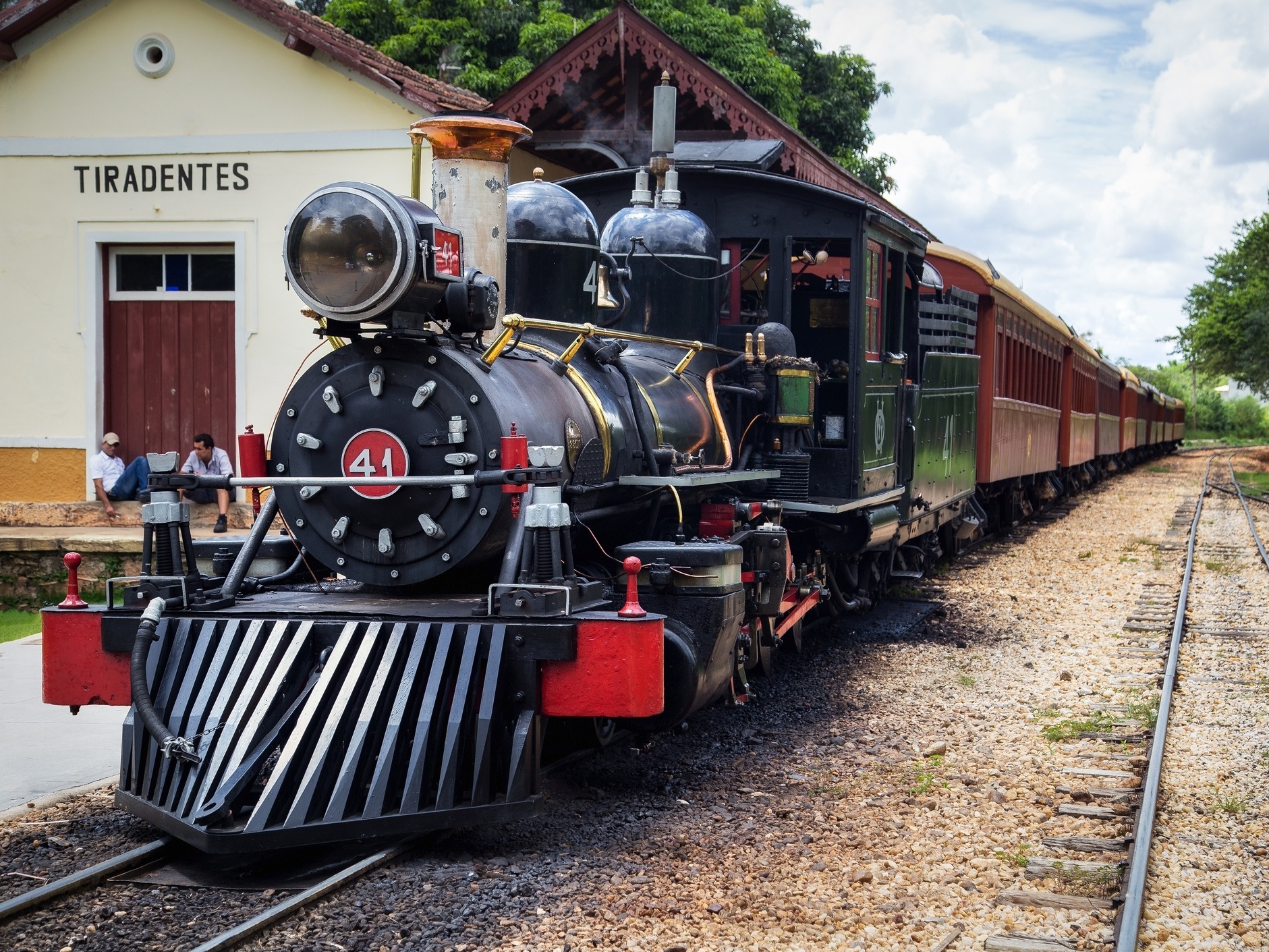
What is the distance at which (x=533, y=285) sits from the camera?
19.2 feet

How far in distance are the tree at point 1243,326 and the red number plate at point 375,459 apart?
3894 cm

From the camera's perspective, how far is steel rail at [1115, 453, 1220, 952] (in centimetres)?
386

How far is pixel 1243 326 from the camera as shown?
3972 cm

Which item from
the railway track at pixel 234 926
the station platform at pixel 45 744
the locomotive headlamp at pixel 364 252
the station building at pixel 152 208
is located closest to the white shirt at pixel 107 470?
the station building at pixel 152 208

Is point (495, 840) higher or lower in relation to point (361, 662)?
lower

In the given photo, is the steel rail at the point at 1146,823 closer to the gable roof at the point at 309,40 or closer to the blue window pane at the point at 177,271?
the gable roof at the point at 309,40

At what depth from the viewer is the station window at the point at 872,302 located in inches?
309

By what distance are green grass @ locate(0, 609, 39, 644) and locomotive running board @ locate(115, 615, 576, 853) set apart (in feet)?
17.7

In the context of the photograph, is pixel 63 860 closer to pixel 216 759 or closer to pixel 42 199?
pixel 216 759

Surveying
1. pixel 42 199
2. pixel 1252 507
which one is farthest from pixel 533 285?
pixel 1252 507

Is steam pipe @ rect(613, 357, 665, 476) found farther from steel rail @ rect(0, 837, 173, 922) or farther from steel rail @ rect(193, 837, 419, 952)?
steel rail @ rect(0, 837, 173, 922)

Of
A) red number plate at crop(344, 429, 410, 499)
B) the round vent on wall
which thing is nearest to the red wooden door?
the round vent on wall

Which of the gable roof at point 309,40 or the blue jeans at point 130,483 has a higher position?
the gable roof at point 309,40

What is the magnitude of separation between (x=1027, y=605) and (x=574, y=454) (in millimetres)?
6692
